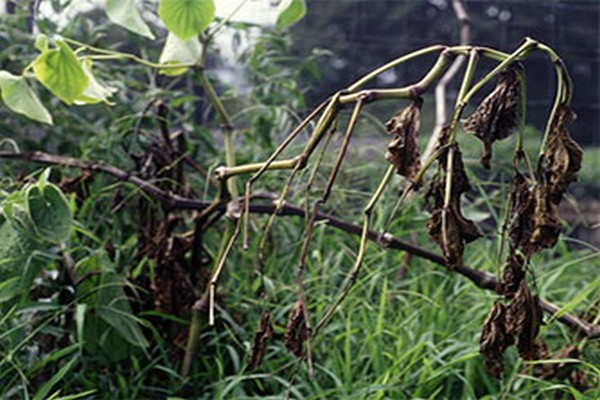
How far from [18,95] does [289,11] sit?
1.29 feet

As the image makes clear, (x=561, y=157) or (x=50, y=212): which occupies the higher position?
(x=561, y=157)

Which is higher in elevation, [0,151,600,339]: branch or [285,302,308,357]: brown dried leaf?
[285,302,308,357]: brown dried leaf

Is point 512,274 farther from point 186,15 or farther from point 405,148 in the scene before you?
point 186,15

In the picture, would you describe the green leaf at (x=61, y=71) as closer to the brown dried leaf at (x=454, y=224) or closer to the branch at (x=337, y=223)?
the branch at (x=337, y=223)

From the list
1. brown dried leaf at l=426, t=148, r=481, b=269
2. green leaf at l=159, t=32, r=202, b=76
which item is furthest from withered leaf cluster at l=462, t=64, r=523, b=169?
green leaf at l=159, t=32, r=202, b=76

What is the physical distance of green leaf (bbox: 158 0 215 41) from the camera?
985mm

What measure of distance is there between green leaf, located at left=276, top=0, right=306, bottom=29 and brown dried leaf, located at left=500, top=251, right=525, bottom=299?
50 cm

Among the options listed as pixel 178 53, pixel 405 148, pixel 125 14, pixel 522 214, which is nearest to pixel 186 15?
pixel 125 14

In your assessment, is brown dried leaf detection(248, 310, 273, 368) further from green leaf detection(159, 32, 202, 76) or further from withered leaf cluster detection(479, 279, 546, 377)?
green leaf detection(159, 32, 202, 76)

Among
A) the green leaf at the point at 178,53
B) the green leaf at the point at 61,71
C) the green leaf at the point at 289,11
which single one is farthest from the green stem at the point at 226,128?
the green leaf at the point at 61,71

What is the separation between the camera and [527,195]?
2.79 ft

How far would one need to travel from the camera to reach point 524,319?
2.81ft

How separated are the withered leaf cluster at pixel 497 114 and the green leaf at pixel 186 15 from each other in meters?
0.38

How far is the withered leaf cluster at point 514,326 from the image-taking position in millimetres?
854
